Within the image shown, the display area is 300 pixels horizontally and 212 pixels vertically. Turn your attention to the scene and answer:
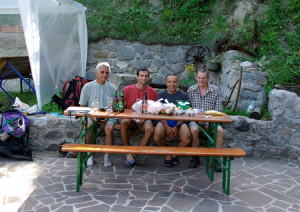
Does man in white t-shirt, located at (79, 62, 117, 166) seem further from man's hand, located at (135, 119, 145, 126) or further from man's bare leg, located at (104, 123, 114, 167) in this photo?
man's hand, located at (135, 119, 145, 126)

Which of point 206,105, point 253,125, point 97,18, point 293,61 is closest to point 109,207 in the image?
point 206,105

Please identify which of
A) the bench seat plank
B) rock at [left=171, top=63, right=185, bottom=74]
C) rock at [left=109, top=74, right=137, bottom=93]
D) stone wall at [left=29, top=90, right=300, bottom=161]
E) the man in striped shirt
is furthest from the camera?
rock at [left=171, top=63, right=185, bottom=74]

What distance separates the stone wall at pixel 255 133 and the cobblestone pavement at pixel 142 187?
324 millimetres

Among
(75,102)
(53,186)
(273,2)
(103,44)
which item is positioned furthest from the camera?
(103,44)

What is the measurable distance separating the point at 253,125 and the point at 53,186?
3137 millimetres

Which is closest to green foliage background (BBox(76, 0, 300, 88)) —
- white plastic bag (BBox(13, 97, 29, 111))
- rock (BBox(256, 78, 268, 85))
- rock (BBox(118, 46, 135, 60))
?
rock (BBox(118, 46, 135, 60))

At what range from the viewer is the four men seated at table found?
367 cm

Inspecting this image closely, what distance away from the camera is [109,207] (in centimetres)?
264

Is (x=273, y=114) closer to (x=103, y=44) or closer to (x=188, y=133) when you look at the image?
(x=188, y=133)

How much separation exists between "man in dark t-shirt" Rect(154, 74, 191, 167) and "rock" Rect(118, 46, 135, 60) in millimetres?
4381

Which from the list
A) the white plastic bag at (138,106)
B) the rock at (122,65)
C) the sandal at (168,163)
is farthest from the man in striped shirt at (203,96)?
the rock at (122,65)

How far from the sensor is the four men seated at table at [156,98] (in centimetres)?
367

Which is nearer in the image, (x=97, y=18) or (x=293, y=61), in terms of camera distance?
(x=293, y=61)

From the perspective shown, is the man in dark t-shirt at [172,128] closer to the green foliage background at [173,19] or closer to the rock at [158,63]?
the green foliage background at [173,19]
